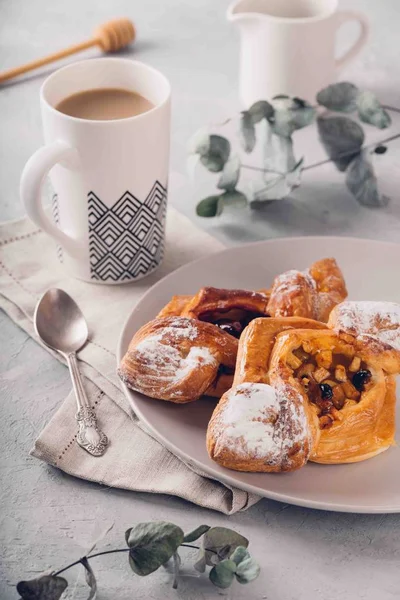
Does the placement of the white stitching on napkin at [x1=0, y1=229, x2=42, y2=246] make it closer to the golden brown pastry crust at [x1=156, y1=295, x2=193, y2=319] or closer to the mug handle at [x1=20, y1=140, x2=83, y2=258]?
the mug handle at [x1=20, y1=140, x2=83, y2=258]

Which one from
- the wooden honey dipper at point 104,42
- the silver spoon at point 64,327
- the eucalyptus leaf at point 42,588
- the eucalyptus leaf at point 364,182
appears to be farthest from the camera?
the wooden honey dipper at point 104,42

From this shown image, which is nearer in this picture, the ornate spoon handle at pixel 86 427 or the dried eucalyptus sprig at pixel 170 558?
the dried eucalyptus sprig at pixel 170 558

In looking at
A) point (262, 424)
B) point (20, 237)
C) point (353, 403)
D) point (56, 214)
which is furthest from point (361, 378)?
point (20, 237)

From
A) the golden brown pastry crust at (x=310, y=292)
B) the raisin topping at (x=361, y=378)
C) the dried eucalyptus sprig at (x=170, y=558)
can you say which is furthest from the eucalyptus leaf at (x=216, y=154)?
the dried eucalyptus sprig at (x=170, y=558)

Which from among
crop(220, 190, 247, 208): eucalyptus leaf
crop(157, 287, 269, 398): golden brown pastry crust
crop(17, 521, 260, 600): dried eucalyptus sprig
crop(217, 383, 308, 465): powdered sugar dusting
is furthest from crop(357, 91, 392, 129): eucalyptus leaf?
crop(17, 521, 260, 600): dried eucalyptus sprig

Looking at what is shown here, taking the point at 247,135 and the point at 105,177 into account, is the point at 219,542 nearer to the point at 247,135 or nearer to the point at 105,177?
the point at 105,177

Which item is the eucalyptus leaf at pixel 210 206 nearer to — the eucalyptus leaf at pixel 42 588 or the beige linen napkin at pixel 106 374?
the beige linen napkin at pixel 106 374
